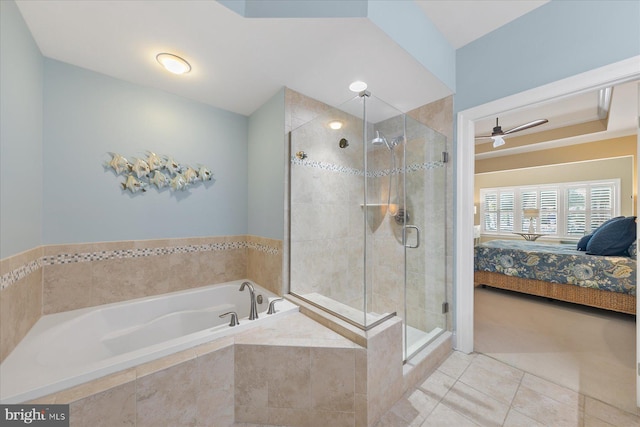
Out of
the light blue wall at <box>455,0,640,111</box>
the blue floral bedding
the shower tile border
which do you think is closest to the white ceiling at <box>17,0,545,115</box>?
the light blue wall at <box>455,0,640,111</box>

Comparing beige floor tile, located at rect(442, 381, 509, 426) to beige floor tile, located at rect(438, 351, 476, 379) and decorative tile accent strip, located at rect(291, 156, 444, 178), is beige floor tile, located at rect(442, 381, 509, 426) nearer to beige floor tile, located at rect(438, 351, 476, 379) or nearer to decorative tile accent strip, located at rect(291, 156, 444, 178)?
beige floor tile, located at rect(438, 351, 476, 379)

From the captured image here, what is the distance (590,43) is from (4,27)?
323 centimetres

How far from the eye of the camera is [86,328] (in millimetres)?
1677

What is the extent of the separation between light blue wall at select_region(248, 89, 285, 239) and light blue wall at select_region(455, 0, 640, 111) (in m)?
1.60

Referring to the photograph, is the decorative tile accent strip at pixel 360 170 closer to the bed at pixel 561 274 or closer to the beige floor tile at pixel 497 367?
the beige floor tile at pixel 497 367

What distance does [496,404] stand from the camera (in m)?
1.47

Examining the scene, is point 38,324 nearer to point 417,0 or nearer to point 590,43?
point 417,0

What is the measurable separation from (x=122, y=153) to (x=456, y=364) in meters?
3.12

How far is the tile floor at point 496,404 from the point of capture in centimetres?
135

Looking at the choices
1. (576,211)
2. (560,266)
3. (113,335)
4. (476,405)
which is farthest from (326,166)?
(576,211)

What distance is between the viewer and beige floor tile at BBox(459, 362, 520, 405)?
1557 mm

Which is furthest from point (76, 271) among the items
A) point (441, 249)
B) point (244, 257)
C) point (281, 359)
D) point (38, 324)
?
point (441, 249)

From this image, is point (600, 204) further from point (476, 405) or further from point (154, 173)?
point (154, 173)

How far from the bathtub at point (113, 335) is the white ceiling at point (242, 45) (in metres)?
1.77
